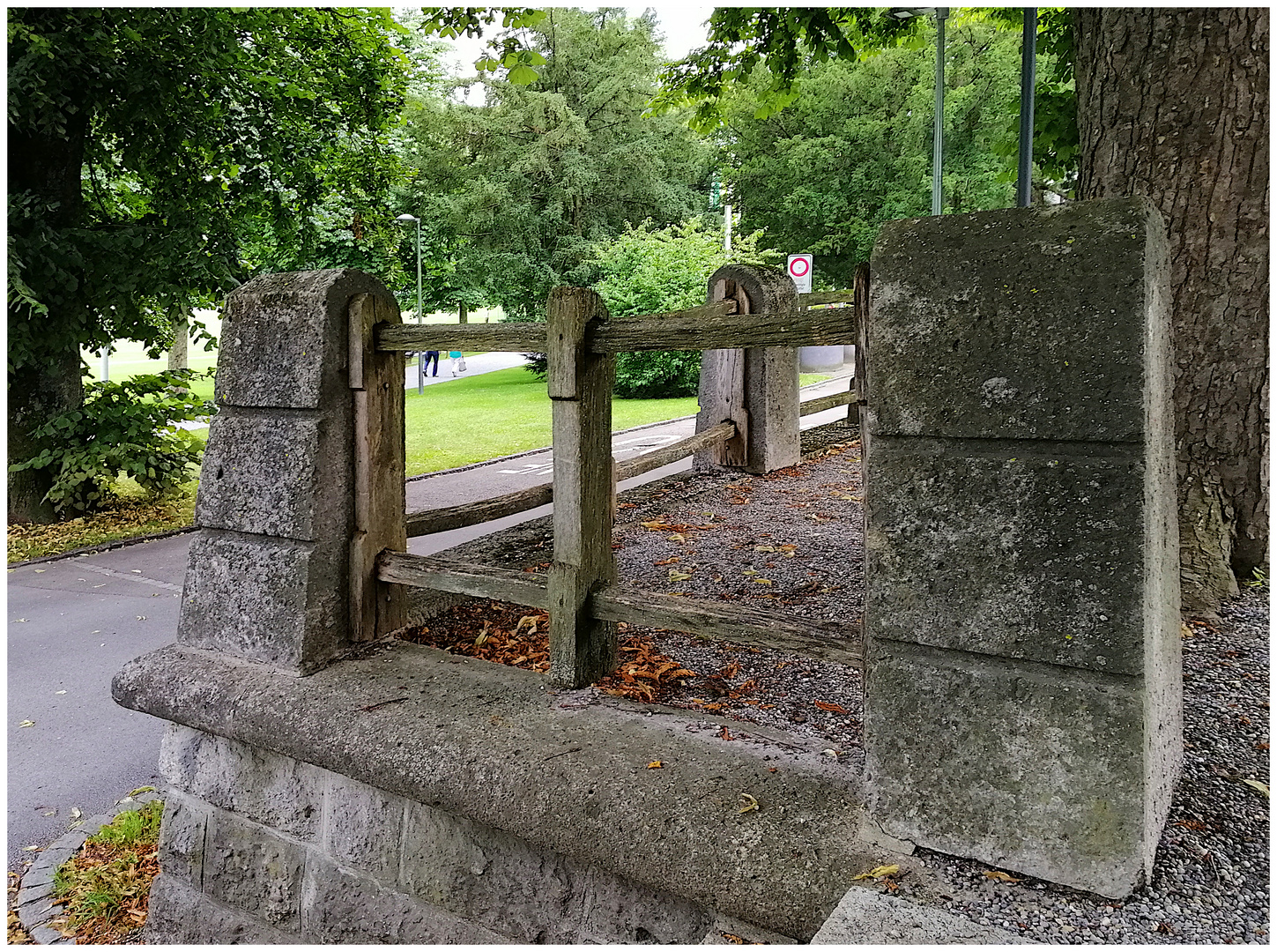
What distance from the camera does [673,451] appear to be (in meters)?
6.44

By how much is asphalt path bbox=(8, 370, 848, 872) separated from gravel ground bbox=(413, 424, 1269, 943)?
Result: 2.10m

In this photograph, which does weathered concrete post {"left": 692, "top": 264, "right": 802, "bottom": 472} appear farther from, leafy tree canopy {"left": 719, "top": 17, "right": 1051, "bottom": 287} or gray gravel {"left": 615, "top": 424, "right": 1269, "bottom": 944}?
leafy tree canopy {"left": 719, "top": 17, "right": 1051, "bottom": 287}

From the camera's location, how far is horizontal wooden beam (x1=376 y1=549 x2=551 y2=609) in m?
Answer: 2.88

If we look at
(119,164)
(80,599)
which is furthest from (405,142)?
(80,599)

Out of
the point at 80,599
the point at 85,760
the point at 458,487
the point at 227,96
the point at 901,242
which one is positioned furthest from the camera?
the point at 458,487

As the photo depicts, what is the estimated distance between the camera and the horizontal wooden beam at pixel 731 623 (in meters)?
2.36

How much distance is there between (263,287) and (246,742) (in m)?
1.44

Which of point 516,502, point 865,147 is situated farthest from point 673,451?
point 865,147

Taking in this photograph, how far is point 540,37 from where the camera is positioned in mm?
29391

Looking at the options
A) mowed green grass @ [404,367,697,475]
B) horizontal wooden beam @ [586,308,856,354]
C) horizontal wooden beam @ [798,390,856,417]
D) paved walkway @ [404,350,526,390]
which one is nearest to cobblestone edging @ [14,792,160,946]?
horizontal wooden beam @ [586,308,856,354]

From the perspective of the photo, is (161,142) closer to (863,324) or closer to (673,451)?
(673,451)

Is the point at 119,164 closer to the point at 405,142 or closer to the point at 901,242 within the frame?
the point at 405,142

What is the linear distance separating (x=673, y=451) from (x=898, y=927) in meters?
4.79

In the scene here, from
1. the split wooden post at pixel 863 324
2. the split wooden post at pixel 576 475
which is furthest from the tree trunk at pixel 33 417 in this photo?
the split wooden post at pixel 863 324
